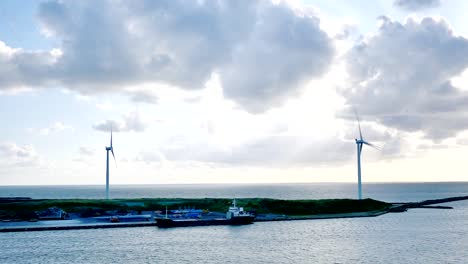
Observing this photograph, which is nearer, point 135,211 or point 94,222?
point 94,222

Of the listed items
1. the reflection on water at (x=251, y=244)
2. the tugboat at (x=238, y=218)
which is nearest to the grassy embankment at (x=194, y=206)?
the tugboat at (x=238, y=218)

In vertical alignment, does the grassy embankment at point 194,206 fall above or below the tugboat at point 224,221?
above

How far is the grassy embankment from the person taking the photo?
473ft

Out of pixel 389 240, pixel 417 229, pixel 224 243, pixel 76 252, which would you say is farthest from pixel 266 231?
pixel 76 252

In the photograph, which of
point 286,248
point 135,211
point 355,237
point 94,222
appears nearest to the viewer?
point 286,248

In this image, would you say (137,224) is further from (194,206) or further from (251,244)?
(194,206)

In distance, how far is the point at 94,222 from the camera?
12762cm

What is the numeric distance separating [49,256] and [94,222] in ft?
141

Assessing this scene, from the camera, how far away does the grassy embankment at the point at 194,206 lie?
144250mm

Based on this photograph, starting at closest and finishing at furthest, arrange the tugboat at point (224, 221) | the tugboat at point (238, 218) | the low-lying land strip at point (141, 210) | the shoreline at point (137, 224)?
the shoreline at point (137, 224)
the low-lying land strip at point (141, 210)
the tugboat at point (224, 221)
the tugboat at point (238, 218)

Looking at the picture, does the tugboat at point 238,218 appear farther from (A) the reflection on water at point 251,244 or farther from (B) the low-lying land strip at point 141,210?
(B) the low-lying land strip at point 141,210

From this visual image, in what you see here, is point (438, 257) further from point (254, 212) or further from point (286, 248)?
point (254, 212)

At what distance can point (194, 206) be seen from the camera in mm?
160125

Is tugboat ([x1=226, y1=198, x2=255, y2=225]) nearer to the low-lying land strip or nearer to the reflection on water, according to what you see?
the reflection on water
